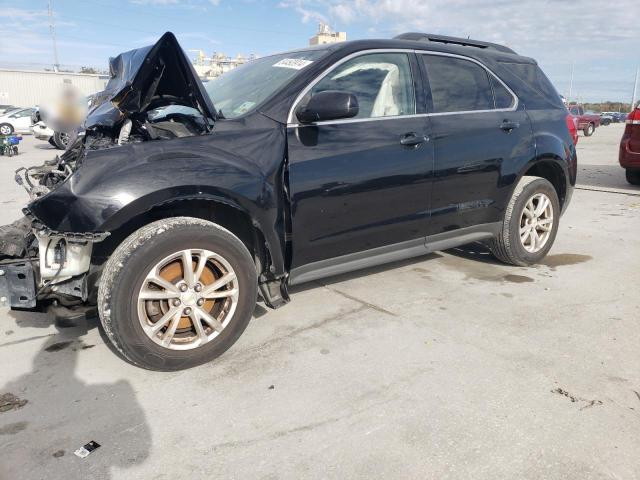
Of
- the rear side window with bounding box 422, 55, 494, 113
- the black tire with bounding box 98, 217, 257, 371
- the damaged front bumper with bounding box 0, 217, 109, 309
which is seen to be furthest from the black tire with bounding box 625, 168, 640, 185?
the damaged front bumper with bounding box 0, 217, 109, 309

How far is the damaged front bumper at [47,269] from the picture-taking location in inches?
99.3

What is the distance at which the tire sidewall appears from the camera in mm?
4301

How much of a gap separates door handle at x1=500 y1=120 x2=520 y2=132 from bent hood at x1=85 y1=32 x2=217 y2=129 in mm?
2362

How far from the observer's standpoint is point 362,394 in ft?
8.36

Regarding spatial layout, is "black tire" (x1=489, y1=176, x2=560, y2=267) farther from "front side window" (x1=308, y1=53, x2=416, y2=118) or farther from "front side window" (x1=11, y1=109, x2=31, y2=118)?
"front side window" (x1=11, y1=109, x2=31, y2=118)

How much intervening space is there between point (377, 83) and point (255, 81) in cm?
87

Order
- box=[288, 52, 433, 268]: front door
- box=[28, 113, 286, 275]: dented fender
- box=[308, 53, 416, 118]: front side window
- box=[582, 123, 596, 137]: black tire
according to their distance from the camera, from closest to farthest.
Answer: box=[28, 113, 286, 275]: dented fender
box=[288, 52, 433, 268]: front door
box=[308, 53, 416, 118]: front side window
box=[582, 123, 596, 137]: black tire

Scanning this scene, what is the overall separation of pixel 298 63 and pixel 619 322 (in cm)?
284

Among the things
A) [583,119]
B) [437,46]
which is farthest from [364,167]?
[583,119]

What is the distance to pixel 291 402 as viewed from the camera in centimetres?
249

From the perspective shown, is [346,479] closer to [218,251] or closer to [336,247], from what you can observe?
[218,251]

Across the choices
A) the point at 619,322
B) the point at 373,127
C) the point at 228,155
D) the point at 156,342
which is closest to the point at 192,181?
the point at 228,155

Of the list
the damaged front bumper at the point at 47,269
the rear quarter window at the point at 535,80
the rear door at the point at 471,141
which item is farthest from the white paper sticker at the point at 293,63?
the rear quarter window at the point at 535,80

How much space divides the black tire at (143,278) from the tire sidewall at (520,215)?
2.56m
